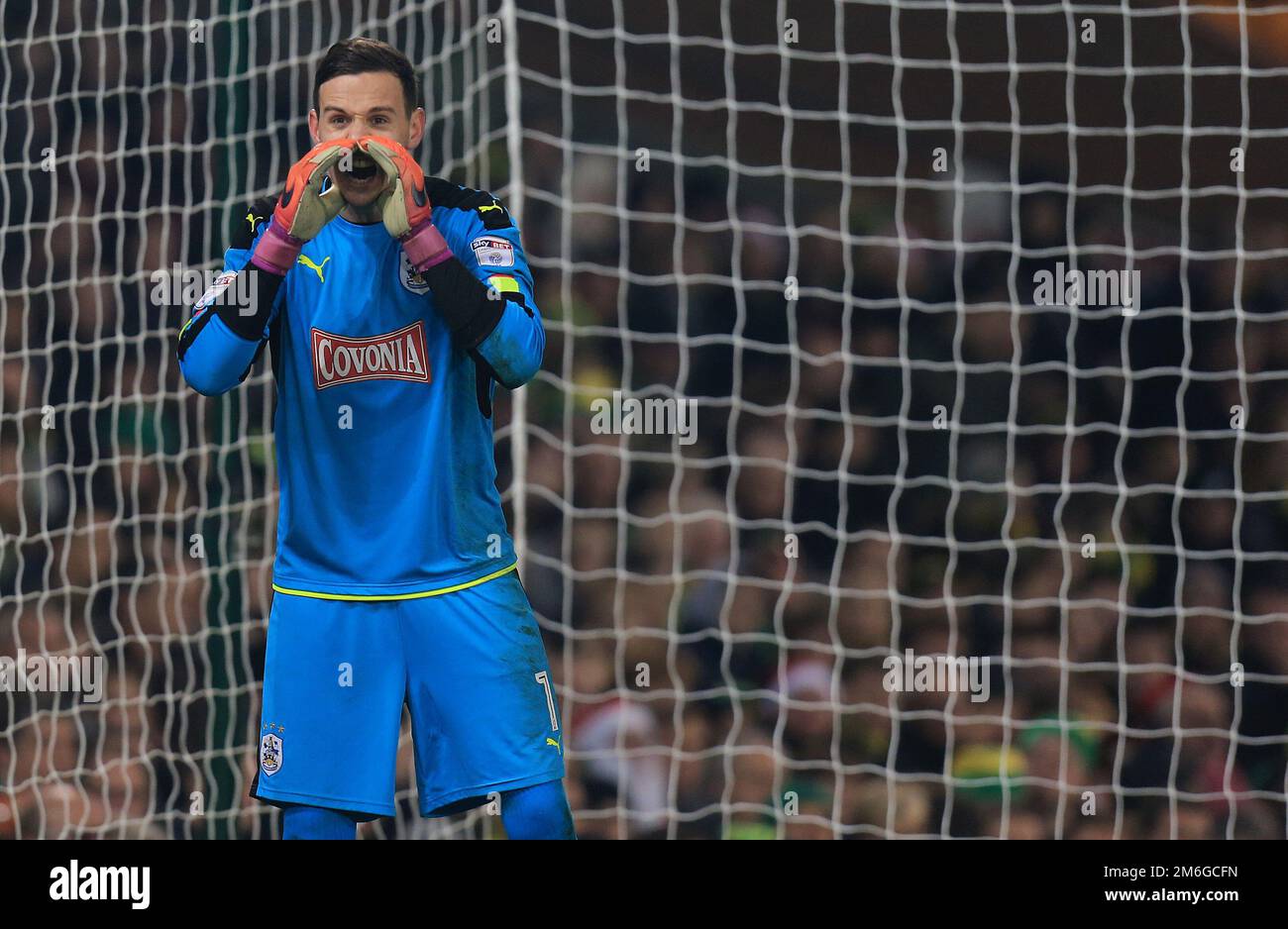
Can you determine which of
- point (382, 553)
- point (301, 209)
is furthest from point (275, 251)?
point (382, 553)

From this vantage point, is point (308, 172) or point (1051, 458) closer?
point (308, 172)

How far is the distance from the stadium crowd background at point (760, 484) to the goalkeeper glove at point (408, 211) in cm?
183

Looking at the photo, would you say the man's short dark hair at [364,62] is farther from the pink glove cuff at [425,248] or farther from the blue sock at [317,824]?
the blue sock at [317,824]

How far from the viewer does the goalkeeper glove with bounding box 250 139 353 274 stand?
257 centimetres

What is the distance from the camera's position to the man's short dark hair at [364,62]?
105 inches

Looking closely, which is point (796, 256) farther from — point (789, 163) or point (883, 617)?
point (883, 617)

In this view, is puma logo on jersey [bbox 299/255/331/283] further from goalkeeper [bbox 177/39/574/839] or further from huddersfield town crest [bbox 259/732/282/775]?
huddersfield town crest [bbox 259/732/282/775]

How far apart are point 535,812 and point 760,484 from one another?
2379mm

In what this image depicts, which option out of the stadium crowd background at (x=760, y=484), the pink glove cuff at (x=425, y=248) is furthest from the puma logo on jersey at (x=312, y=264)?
the stadium crowd background at (x=760, y=484)

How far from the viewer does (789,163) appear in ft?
17.0

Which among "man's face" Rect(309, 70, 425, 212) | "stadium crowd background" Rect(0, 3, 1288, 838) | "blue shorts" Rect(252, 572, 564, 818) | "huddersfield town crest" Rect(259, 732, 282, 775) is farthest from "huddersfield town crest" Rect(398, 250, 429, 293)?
"stadium crowd background" Rect(0, 3, 1288, 838)
